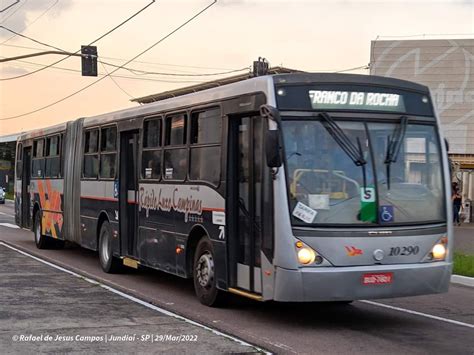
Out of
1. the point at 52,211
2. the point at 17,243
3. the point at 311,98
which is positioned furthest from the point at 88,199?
the point at 311,98

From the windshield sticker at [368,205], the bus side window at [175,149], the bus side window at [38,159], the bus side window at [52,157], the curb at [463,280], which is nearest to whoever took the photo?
the windshield sticker at [368,205]

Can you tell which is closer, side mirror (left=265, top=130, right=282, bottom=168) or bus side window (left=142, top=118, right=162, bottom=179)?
side mirror (left=265, top=130, right=282, bottom=168)

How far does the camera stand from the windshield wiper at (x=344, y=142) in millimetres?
9172

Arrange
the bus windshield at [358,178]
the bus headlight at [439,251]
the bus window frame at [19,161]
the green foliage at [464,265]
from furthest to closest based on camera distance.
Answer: the bus window frame at [19,161], the green foliage at [464,265], the bus headlight at [439,251], the bus windshield at [358,178]

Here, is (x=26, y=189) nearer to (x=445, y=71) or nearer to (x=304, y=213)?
(x=304, y=213)

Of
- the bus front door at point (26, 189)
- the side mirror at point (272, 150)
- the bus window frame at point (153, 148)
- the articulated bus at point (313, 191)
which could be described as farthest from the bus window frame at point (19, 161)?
the side mirror at point (272, 150)

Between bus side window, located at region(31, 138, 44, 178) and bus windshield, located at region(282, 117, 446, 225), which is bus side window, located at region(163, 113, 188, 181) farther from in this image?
bus side window, located at region(31, 138, 44, 178)

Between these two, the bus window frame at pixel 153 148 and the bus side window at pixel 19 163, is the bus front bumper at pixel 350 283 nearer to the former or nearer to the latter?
the bus window frame at pixel 153 148

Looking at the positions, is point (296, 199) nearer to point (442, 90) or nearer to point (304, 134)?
point (304, 134)

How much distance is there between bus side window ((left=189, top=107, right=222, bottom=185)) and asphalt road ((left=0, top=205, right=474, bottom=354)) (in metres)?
1.88

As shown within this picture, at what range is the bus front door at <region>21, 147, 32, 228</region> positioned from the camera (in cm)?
2191

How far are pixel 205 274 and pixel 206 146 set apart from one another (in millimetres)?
1811

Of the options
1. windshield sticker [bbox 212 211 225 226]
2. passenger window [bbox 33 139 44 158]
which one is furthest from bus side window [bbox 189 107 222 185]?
passenger window [bbox 33 139 44 158]

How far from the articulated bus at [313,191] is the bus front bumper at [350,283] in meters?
0.01
